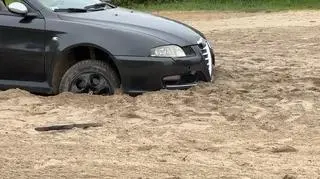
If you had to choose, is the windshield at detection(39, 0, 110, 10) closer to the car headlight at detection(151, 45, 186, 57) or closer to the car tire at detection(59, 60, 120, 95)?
the car tire at detection(59, 60, 120, 95)

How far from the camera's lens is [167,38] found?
26.5 ft

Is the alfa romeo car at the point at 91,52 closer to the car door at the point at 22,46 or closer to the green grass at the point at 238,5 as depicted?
the car door at the point at 22,46

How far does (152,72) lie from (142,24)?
719mm

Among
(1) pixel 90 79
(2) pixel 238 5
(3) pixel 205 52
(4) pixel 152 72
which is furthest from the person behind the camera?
(2) pixel 238 5

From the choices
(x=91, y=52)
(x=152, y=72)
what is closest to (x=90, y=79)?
(x=91, y=52)

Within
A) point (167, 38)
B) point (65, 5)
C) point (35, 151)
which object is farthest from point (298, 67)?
point (35, 151)

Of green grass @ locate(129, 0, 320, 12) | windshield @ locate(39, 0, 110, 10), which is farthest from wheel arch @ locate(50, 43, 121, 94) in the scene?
green grass @ locate(129, 0, 320, 12)

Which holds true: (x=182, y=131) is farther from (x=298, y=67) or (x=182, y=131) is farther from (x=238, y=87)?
(x=298, y=67)

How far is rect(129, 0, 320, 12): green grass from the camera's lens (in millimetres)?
25672

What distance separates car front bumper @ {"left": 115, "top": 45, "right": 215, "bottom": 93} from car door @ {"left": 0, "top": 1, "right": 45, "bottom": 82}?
3.32 feet

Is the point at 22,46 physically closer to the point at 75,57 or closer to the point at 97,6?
the point at 75,57

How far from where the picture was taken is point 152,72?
7.88 m

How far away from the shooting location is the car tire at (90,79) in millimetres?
8016

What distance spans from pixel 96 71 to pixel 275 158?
2.99m
